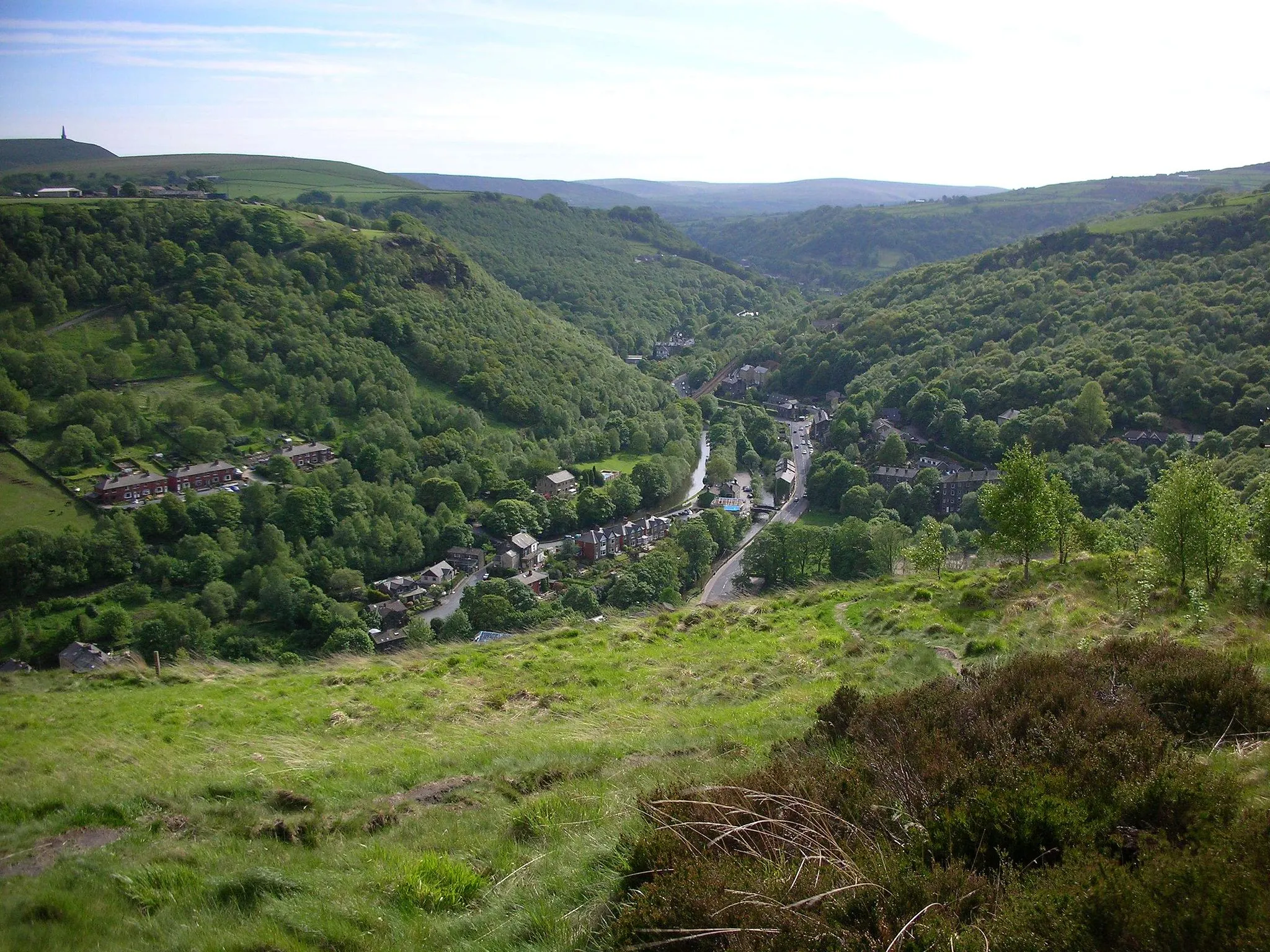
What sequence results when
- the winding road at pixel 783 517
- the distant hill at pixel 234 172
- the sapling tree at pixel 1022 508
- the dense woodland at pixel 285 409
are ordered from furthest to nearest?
1. the distant hill at pixel 234 172
2. the winding road at pixel 783 517
3. the dense woodland at pixel 285 409
4. the sapling tree at pixel 1022 508

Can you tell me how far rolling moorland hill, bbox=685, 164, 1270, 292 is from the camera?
162500 mm

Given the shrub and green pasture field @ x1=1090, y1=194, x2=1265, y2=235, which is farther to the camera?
green pasture field @ x1=1090, y1=194, x2=1265, y2=235

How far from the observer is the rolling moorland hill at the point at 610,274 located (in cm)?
11919

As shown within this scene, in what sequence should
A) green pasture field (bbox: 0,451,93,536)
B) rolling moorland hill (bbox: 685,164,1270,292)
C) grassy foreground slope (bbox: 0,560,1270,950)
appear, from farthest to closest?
rolling moorland hill (bbox: 685,164,1270,292) < green pasture field (bbox: 0,451,93,536) < grassy foreground slope (bbox: 0,560,1270,950)

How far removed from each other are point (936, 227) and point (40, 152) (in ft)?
544

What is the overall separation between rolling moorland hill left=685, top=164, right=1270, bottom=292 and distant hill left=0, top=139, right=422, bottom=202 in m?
92.5

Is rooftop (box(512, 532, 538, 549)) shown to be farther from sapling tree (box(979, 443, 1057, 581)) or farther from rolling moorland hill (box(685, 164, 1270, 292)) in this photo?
rolling moorland hill (box(685, 164, 1270, 292))

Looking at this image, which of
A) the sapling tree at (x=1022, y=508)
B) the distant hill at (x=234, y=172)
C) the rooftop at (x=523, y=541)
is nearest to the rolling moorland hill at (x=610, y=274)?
the distant hill at (x=234, y=172)

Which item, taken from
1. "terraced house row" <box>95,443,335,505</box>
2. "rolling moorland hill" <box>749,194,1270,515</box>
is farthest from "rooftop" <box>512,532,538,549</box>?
"rolling moorland hill" <box>749,194,1270,515</box>

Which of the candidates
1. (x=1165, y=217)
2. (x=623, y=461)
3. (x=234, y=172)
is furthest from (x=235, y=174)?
(x=1165, y=217)

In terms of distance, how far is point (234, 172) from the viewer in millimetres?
129500

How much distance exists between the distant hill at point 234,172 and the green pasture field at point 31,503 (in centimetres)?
3530

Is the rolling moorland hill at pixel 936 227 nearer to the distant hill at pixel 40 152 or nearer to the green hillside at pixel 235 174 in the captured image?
the green hillside at pixel 235 174

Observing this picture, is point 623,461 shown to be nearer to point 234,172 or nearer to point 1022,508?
point 1022,508
